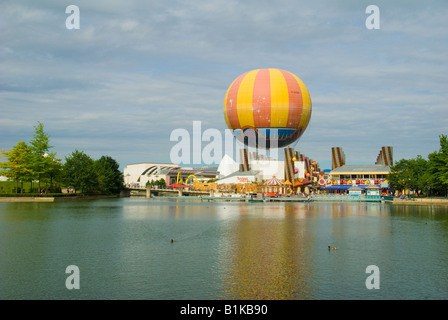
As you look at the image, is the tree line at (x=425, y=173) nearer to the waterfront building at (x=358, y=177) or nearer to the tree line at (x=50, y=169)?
the waterfront building at (x=358, y=177)

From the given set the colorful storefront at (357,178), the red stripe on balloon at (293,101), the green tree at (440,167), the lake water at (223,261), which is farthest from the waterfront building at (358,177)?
the lake water at (223,261)

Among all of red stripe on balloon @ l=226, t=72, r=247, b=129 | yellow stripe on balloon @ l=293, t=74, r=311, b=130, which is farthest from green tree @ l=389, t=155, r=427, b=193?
red stripe on balloon @ l=226, t=72, r=247, b=129

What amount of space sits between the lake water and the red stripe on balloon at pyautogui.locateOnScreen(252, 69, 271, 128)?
3549 cm

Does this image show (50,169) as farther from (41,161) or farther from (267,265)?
(267,265)

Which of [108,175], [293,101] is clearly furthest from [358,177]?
[108,175]

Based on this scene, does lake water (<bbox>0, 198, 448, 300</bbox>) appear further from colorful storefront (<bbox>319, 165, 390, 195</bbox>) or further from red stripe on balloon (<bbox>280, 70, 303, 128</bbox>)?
colorful storefront (<bbox>319, 165, 390, 195</bbox>)

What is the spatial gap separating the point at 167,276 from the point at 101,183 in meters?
81.6

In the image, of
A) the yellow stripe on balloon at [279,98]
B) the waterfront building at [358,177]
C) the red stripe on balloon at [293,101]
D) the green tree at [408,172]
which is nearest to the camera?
the yellow stripe on balloon at [279,98]

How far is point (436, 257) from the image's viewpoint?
24.5 meters

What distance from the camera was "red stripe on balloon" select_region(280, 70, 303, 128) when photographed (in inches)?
2813

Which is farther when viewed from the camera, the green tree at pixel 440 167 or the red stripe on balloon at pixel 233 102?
the red stripe on balloon at pixel 233 102

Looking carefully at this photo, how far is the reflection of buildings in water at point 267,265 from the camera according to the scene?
17.3 meters
